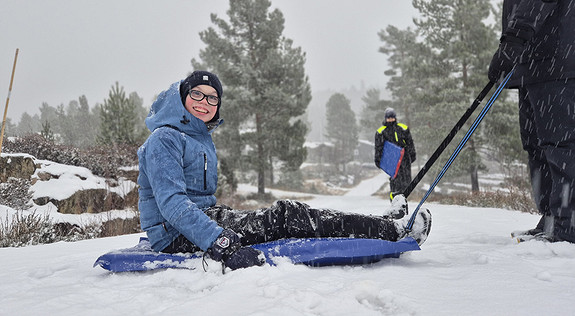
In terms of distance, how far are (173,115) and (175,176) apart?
499 millimetres

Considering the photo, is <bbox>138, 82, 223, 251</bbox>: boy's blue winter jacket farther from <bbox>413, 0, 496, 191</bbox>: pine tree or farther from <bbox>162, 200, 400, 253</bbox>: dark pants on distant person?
<bbox>413, 0, 496, 191</bbox>: pine tree

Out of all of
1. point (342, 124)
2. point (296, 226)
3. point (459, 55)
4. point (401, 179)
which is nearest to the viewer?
point (296, 226)

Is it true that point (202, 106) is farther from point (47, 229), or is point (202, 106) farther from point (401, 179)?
point (401, 179)

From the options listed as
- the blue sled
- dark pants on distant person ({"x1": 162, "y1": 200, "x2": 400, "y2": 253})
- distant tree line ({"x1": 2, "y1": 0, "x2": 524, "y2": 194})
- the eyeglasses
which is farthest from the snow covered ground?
distant tree line ({"x1": 2, "y1": 0, "x2": 524, "y2": 194})

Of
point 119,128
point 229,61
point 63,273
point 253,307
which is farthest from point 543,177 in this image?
point 229,61

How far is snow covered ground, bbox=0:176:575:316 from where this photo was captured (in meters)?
1.32

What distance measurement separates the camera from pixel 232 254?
1834 mm

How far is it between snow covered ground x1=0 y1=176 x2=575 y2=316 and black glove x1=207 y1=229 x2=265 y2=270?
72 millimetres

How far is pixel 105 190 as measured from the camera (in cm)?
736

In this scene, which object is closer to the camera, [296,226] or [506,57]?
[296,226]

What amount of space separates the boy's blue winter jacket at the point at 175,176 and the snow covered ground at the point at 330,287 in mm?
258

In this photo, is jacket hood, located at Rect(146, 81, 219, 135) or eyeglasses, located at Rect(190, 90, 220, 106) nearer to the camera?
jacket hood, located at Rect(146, 81, 219, 135)

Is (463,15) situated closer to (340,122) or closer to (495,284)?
(495,284)

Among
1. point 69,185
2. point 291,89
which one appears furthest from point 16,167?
point 291,89
